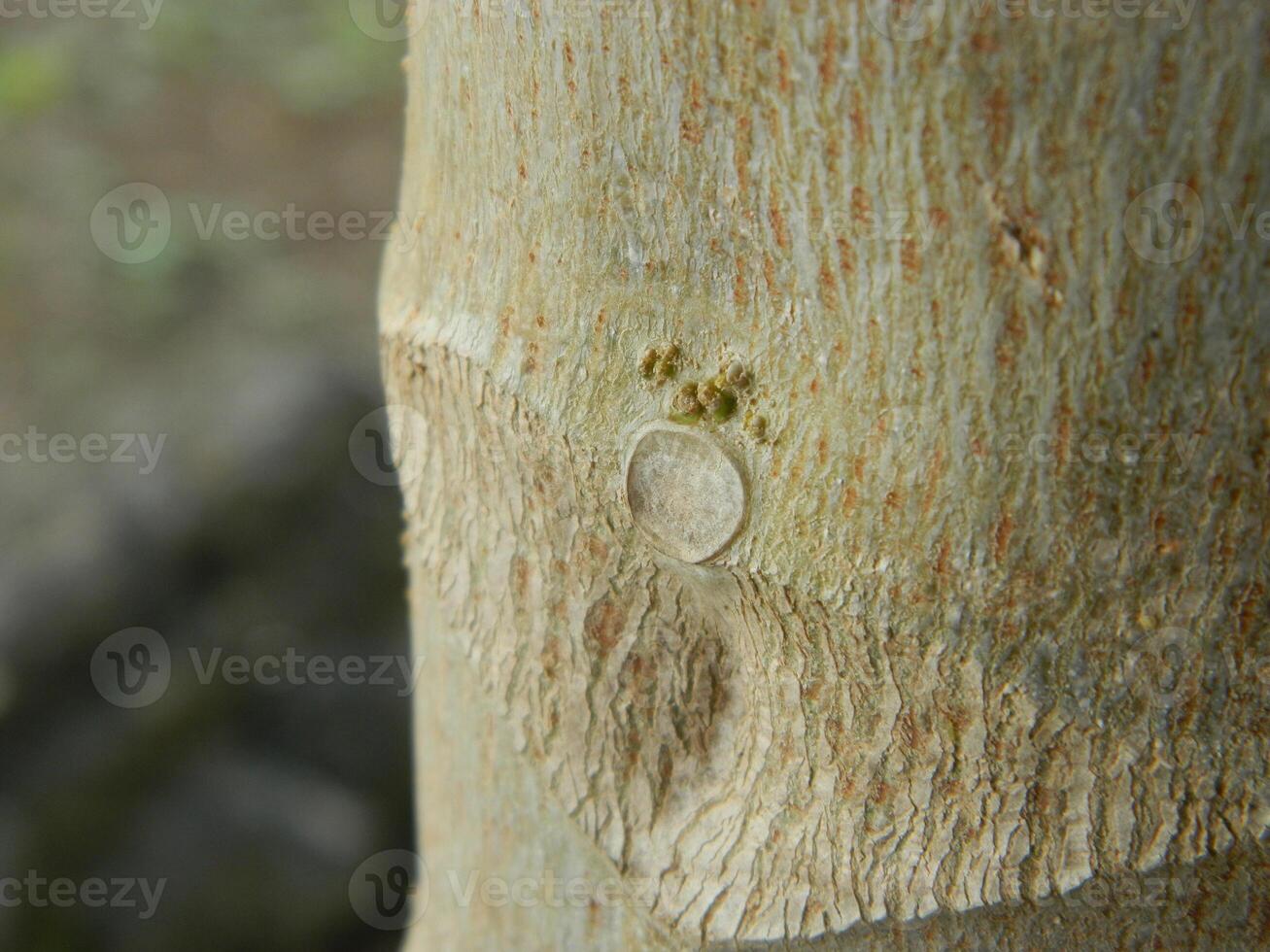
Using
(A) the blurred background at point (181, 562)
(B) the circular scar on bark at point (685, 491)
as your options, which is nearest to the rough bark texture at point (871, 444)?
(B) the circular scar on bark at point (685, 491)

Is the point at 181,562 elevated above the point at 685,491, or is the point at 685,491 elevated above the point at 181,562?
the point at 685,491

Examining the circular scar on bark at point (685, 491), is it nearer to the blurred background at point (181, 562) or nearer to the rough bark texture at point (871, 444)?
the rough bark texture at point (871, 444)

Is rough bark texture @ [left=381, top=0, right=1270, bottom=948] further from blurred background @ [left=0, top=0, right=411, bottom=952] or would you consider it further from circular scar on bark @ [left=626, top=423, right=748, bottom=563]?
blurred background @ [left=0, top=0, right=411, bottom=952]

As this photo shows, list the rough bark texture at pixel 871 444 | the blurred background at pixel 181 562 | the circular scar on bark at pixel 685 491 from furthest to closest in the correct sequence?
the blurred background at pixel 181 562
the circular scar on bark at pixel 685 491
the rough bark texture at pixel 871 444

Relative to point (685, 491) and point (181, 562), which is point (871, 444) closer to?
point (685, 491)

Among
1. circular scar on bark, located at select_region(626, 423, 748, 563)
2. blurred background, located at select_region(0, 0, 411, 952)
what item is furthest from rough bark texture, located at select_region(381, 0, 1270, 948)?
blurred background, located at select_region(0, 0, 411, 952)

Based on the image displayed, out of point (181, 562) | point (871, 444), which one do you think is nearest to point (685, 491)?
point (871, 444)
